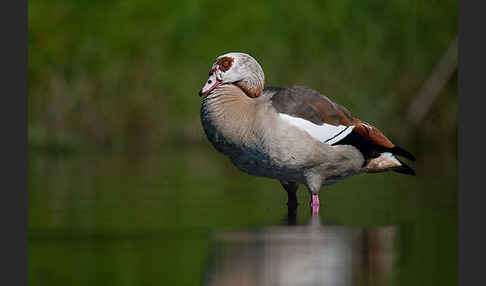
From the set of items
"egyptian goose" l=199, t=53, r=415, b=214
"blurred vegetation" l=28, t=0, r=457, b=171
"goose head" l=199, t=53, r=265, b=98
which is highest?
"blurred vegetation" l=28, t=0, r=457, b=171

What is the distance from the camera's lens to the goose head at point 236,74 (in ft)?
26.4

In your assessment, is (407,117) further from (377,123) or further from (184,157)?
(184,157)

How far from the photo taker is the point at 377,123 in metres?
17.3

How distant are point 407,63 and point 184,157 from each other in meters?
4.85

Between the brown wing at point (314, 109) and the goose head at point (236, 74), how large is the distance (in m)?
0.22

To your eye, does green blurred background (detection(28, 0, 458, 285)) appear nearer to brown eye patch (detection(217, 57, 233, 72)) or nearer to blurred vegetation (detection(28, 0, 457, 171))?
blurred vegetation (detection(28, 0, 457, 171))

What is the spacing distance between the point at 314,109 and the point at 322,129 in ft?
0.64

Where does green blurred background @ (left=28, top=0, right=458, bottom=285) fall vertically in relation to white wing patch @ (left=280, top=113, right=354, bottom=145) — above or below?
above

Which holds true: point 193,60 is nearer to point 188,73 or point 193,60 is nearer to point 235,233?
point 188,73

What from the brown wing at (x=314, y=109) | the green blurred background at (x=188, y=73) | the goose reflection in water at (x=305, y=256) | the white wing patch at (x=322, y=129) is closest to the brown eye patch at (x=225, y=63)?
the brown wing at (x=314, y=109)

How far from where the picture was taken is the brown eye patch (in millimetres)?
8055

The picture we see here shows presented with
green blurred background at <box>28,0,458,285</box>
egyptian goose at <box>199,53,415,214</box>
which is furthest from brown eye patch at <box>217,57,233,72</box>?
green blurred background at <box>28,0,458,285</box>

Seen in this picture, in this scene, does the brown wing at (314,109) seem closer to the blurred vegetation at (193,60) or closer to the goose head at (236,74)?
the goose head at (236,74)

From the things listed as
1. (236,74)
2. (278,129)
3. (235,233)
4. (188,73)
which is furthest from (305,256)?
(188,73)
